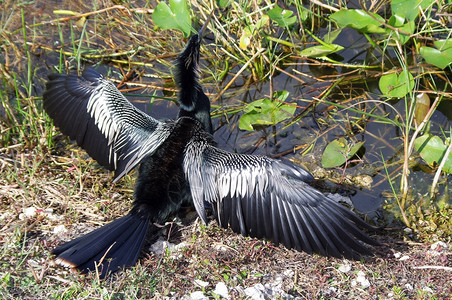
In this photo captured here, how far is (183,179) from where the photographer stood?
143 inches

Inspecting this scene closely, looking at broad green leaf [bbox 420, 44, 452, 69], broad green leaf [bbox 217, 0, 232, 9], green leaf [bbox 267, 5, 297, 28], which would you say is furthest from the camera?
broad green leaf [bbox 217, 0, 232, 9]

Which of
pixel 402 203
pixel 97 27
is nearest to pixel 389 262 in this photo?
pixel 402 203

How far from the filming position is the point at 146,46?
16.6 feet

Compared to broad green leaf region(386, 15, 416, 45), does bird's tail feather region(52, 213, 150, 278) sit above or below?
below

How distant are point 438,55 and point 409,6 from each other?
0.42 meters

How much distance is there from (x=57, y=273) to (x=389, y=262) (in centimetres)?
189

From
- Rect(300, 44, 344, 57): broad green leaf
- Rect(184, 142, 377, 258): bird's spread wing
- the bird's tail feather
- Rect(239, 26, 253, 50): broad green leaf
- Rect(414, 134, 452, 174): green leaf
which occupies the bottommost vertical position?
the bird's tail feather

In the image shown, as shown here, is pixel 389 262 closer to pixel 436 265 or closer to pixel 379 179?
pixel 436 265

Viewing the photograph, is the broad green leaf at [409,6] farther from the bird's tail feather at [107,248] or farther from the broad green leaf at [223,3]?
the bird's tail feather at [107,248]

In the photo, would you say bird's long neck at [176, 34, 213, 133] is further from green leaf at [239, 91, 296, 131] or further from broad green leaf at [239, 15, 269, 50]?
broad green leaf at [239, 15, 269, 50]

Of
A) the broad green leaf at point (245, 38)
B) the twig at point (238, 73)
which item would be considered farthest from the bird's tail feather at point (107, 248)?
the broad green leaf at point (245, 38)

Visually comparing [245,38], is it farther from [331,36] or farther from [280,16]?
[331,36]

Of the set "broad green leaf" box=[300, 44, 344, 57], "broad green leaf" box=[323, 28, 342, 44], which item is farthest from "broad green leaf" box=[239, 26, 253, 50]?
"broad green leaf" box=[323, 28, 342, 44]

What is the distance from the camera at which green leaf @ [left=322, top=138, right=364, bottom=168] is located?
4.07 m
